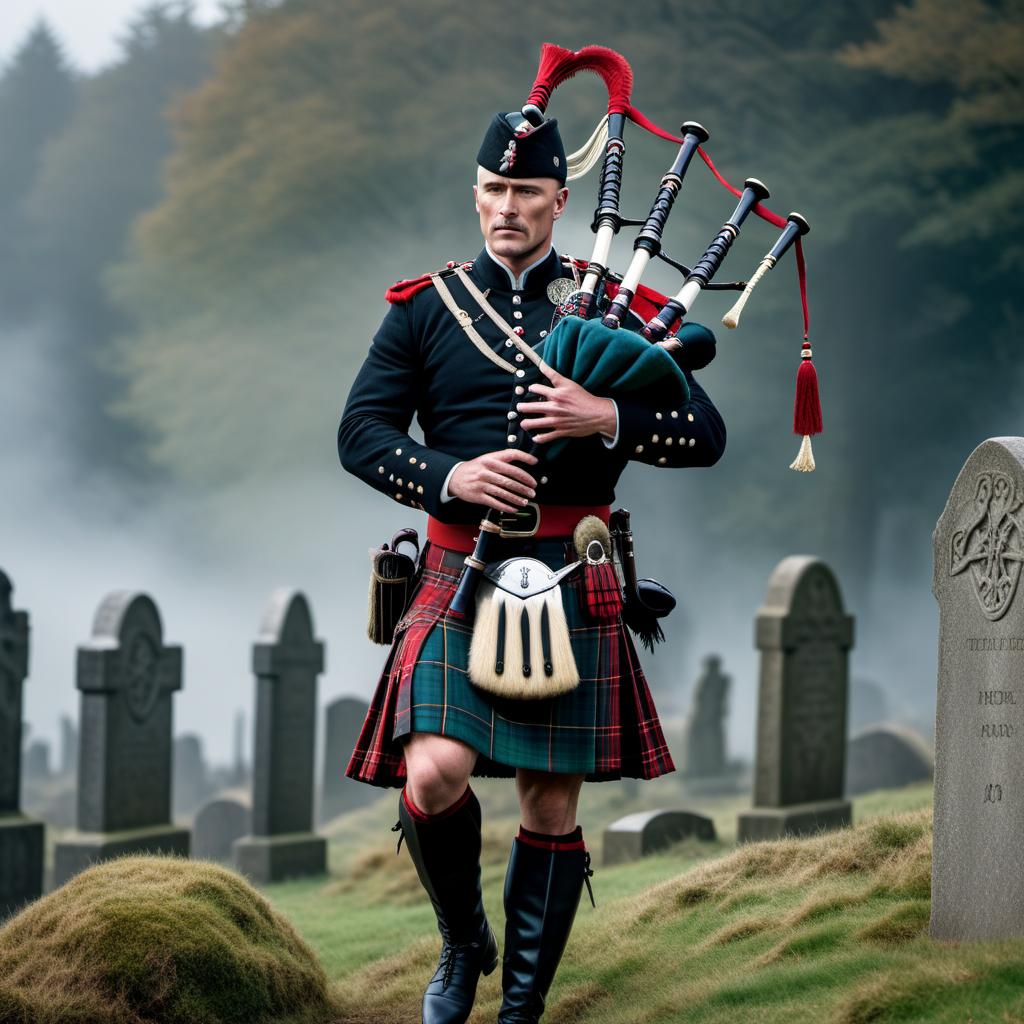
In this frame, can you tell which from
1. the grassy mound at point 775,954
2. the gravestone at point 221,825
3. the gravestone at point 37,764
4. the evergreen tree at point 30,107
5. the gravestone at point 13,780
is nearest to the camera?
the grassy mound at point 775,954

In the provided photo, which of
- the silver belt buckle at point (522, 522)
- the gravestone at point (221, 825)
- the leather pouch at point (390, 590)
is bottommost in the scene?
the gravestone at point (221, 825)

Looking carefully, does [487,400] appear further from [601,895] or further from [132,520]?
[132,520]

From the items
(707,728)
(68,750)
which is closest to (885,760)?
(707,728)

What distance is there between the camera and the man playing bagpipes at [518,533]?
3588 mm

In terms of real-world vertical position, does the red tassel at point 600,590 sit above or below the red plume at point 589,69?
below

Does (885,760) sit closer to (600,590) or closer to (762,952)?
(762,952)

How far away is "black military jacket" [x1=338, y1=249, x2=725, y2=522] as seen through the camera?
12.1 ft

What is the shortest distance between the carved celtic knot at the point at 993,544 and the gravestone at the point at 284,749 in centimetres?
610

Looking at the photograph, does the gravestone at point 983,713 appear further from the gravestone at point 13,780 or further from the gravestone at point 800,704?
the gravestone at point 13,780

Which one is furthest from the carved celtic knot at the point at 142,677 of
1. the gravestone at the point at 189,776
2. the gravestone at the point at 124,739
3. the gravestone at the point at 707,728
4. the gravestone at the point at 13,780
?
the gravestone at the point at 189,776

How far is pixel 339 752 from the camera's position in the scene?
568 inches

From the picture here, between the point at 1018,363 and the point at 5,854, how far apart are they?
18.1 m

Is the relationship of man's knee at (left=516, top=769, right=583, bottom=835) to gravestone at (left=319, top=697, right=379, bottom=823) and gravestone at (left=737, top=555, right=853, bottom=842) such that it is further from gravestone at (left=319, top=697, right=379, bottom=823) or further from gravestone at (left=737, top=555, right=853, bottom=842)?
gravestone at (left=319, top=697, right=379, bottom=823)

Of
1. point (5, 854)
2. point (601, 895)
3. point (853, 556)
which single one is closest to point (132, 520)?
point (853, 556)
